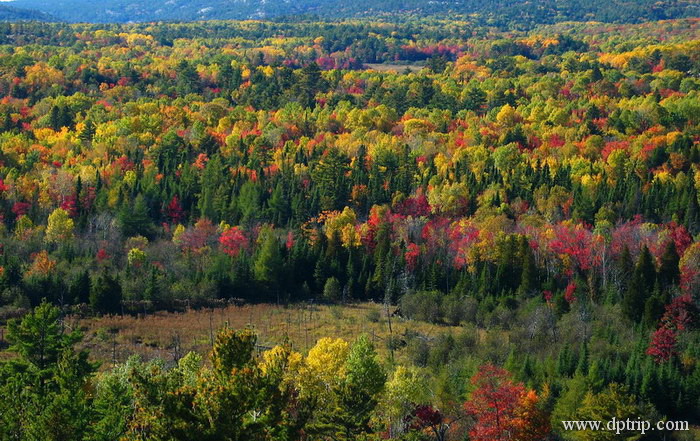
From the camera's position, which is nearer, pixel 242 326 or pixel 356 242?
pixel 242 326

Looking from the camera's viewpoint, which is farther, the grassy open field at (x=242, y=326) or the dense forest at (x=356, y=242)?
the grassy open field at (x=242, y=326)

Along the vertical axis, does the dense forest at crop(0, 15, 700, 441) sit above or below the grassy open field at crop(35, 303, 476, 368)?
above

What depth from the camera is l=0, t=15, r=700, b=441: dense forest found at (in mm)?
50438

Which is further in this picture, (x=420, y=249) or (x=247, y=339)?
(x=420, y=249)

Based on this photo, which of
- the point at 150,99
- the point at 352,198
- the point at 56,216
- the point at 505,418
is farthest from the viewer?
the point at 150,99

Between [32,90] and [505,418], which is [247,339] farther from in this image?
[32,90]

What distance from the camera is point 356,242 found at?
102812 mm

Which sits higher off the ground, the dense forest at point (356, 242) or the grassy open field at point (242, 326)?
the dense forest at point (356, 242)

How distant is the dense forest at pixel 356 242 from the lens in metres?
50.4

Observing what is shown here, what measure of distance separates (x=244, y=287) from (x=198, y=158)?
1645 inches

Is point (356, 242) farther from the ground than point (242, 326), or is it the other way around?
point (356, 242)

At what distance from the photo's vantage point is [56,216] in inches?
4183

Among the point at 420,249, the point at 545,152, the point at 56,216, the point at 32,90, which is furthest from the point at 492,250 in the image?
the point at 32,90

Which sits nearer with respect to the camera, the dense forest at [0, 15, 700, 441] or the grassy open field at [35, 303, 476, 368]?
the dense forest at [0, 15, 700, 441]
